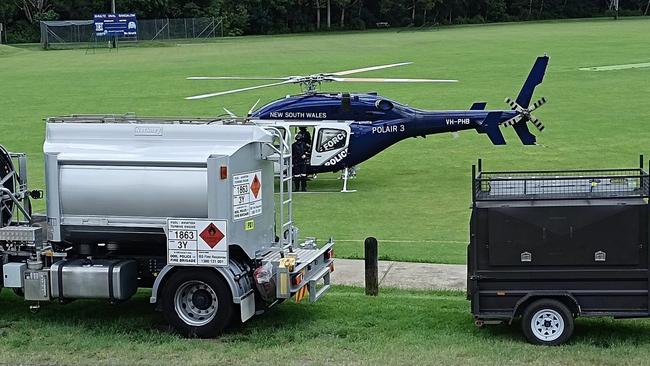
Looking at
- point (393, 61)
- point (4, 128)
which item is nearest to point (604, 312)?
point (4, 128)

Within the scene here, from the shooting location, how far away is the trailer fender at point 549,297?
33.5 ft

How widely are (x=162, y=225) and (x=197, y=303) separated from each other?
944 millimetres

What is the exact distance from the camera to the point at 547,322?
10258 millimetres

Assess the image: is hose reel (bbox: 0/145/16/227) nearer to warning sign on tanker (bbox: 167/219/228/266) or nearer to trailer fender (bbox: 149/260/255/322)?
trailer fender (bbox: 149/260/255/322)

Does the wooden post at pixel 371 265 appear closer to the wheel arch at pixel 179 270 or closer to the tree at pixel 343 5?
the wheel arch at pixel 179 270

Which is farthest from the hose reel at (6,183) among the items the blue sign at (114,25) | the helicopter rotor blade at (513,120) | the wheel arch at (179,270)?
the blue sign at (114,25)

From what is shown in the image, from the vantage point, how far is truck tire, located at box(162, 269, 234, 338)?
10.6m

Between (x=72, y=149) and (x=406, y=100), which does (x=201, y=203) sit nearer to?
(x=72, y=149)

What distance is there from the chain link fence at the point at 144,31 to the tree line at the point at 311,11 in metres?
7.54

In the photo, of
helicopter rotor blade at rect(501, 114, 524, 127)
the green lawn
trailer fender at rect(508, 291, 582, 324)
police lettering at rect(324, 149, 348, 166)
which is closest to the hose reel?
the green lawn

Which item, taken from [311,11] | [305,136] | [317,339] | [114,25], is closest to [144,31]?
[114,25]

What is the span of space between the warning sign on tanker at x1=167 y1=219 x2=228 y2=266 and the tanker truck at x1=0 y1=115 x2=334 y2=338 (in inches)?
0.4

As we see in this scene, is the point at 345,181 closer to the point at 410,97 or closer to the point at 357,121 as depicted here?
the point at 357,121

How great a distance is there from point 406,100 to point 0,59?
1683 inches
